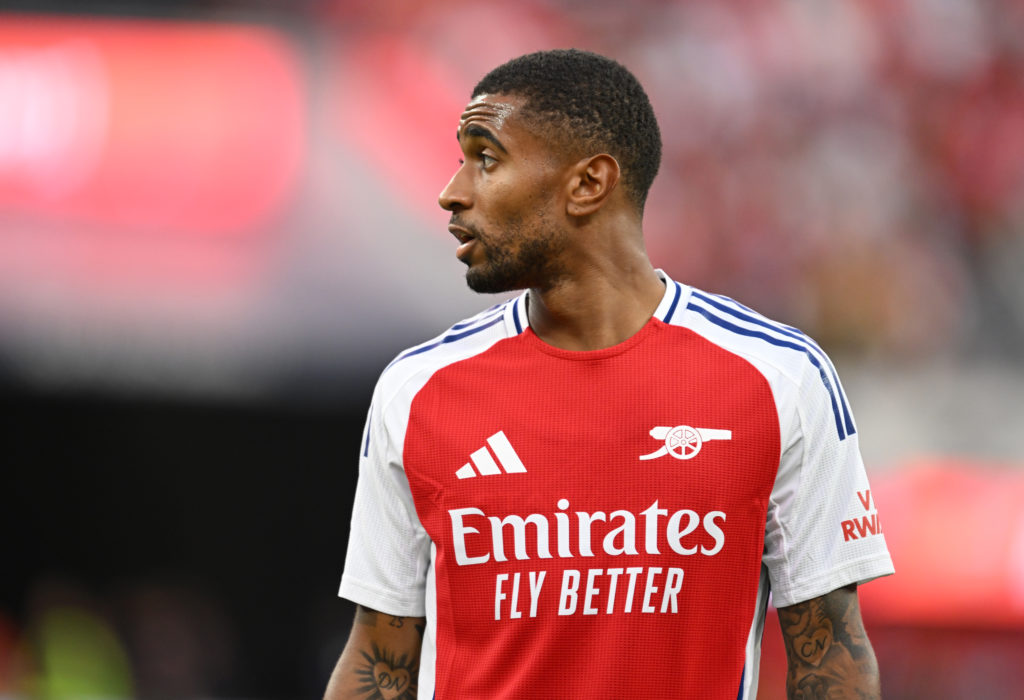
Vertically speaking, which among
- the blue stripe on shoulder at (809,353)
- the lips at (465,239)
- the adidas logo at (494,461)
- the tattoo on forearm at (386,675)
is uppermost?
the lips at (465,239)

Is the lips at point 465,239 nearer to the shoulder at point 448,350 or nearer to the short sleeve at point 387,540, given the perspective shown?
the shoulder at point 448,350

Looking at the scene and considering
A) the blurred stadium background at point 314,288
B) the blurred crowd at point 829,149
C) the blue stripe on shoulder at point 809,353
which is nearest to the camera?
the blue stripe on shoulder at point 809,353

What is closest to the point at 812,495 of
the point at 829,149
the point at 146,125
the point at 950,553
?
the point at 950,553

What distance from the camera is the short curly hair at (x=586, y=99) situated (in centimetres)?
245

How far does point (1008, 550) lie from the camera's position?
25.5 feet

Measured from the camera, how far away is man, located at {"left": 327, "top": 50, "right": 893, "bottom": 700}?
2.32m

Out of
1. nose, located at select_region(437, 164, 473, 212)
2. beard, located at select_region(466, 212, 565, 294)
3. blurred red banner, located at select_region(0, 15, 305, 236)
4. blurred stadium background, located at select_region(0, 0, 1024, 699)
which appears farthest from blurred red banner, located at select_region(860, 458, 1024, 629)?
nose, located at select_region(437, 164, 473, 212)

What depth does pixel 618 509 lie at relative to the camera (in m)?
2.36

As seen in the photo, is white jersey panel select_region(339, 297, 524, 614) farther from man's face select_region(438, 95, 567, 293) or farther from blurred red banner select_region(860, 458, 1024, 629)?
blurred red banner select_region(860, 458, 1024, 629)

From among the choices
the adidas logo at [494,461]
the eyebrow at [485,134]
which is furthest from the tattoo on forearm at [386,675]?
the eyebrow at [485,134]

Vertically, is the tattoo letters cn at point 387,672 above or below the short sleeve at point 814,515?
below

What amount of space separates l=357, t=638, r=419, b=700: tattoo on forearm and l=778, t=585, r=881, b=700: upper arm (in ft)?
2.39

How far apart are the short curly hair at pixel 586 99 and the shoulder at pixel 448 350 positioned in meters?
0.35

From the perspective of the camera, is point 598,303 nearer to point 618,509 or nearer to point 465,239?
point 465,239
